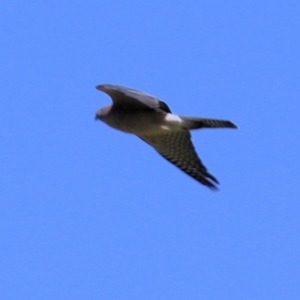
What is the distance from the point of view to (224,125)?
15.9 metres

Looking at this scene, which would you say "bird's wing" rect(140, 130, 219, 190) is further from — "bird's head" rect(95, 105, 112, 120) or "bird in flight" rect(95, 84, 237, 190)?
"bird's head" rect(95, 105, 112, 120)

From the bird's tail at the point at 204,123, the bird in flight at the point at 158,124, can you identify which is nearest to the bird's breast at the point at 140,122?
the bird in flight at the point at 158,124

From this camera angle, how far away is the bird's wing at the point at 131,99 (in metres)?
15.2

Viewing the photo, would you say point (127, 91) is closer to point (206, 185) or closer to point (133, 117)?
point (133, 117)

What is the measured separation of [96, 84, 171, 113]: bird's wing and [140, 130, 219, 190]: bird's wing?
0.89m

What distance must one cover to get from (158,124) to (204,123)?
2.45ft

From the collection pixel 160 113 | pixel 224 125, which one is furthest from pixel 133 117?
pixel 224 125

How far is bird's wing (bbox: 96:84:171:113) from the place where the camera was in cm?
1524

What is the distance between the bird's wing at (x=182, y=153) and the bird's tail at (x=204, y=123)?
483 mm

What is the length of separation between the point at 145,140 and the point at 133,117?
128 centimetres

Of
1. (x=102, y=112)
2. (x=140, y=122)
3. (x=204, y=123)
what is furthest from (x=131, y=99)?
(x=204, y=123)

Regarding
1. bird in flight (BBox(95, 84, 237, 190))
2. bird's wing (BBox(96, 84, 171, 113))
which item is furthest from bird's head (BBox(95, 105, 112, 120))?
bird's wing (BBox(96, 84, 171, 113))

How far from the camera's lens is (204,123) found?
16.1 m

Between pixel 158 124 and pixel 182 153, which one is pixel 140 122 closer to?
pixel 158 124
